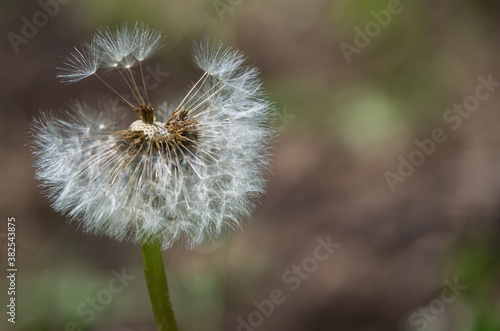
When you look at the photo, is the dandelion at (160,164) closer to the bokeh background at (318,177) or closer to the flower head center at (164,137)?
the flower head center at (164,137)

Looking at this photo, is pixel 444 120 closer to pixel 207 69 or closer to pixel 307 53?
pixel 307 53

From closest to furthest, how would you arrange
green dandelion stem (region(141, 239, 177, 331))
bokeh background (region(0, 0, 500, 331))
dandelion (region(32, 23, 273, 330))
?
1. green dandelion stem (region(141, 239, 177, 331))
2. dandelion (region(32, 23, 273, 330))
3. bokeh background (region(0, 0, 500, 331))

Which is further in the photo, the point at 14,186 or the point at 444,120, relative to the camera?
the point at 444,120

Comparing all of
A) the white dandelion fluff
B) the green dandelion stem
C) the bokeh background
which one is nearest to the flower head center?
the white dandelion fluff

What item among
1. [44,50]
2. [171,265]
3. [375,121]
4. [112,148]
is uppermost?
[44,50]

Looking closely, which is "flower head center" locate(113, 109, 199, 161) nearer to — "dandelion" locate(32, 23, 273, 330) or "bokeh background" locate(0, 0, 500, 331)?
"dandelion" locate(32, 23, 273, 330)

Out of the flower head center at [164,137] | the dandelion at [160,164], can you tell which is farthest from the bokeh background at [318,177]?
the flower head center at [164,137]

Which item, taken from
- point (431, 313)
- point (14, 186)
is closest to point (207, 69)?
point (431, 313)
